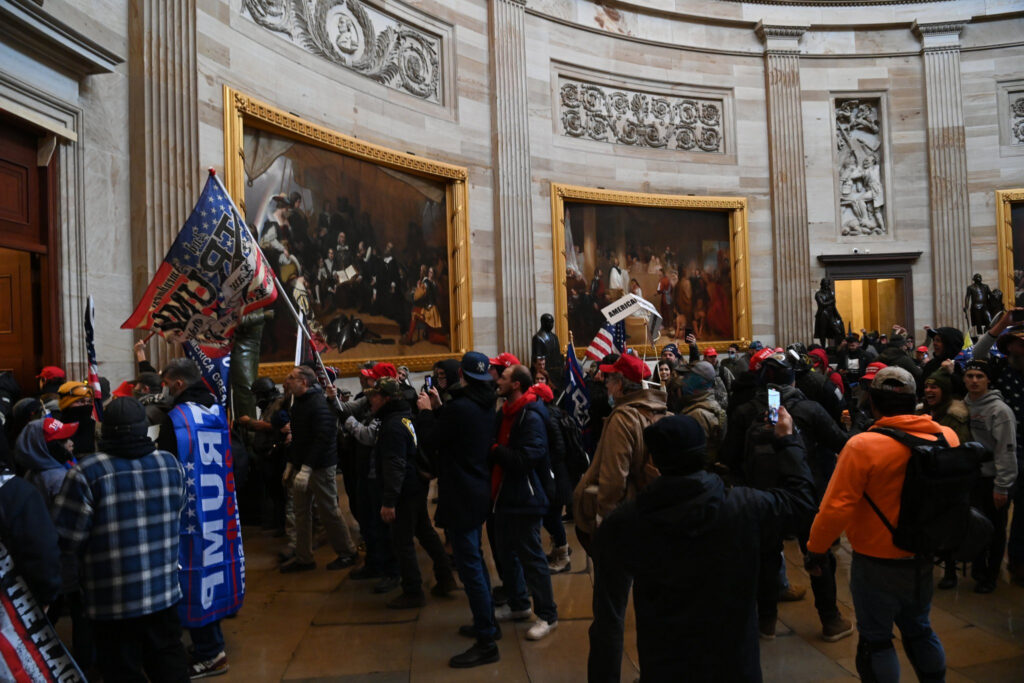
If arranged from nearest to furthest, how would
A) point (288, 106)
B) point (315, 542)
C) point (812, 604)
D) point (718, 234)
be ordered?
point (812, 604) → point (315, 542) → point (288, 106) → point (718, 234)

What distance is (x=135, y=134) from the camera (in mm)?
7668

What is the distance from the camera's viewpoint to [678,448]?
2223mm

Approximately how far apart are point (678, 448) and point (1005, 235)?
64.7ft

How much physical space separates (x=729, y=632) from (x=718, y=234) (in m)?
16.3

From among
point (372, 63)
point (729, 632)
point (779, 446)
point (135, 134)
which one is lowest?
→ point (729, 632)

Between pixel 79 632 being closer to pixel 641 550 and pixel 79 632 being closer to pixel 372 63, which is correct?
pixel 641 550

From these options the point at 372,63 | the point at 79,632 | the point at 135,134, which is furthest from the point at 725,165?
the point at 79,632

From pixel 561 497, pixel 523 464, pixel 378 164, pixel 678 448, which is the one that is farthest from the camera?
pixel 378 164

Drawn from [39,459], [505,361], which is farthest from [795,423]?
[39,459]

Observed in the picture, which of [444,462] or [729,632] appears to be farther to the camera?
[444,462]

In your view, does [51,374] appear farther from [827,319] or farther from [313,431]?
[827,319]

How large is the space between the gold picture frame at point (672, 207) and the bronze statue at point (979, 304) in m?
4.62

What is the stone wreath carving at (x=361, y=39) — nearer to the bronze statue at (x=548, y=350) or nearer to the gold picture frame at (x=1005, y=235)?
the bronze statue at (x=548, y=350)

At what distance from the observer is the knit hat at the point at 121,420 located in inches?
125
